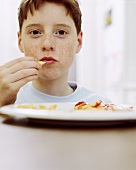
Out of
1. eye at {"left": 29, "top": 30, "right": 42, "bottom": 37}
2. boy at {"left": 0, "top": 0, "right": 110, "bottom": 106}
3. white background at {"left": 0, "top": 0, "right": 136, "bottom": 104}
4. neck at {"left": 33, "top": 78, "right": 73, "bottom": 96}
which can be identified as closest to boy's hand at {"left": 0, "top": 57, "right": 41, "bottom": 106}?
boy at {"left": 0, "top": 0, "right": 110, "bottom": 106}

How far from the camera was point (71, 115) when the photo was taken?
29 cm

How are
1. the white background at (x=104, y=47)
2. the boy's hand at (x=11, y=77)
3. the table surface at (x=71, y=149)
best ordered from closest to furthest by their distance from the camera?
the table surface at (x=71, y=149) < the boy's hand at (x=11, y=77) < the white background at (x=104, y=47)

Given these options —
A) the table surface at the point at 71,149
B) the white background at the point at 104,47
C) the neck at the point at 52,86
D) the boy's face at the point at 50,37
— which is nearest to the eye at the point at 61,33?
the boy's face at the point at 50,37

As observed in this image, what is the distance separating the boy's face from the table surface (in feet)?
1.50

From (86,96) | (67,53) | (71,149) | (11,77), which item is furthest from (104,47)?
(71,149)

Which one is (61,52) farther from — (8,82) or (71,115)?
(71,115)

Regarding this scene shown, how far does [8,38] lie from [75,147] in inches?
87.2

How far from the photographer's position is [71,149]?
29cm

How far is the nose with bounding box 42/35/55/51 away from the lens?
2.40 ft

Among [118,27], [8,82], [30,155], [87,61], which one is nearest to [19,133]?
[30,155]

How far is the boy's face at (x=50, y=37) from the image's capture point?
0.76m

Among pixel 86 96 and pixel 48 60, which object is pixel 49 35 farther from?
pixel 86 96

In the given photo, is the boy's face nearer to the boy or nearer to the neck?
the boy

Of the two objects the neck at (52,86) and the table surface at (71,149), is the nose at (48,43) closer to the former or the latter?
the neck at (52,86)
